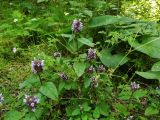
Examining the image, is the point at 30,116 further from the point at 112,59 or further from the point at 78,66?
the point at 112,59

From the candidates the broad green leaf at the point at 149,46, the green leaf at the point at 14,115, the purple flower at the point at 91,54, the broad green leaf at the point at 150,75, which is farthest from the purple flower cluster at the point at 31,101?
the broad green leaf at the point at 149,46

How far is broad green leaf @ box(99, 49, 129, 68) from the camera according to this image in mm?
3084

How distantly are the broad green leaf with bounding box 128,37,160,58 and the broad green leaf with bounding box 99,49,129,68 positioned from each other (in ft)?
0.45

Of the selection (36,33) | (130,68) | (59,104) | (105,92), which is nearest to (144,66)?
(130,68)

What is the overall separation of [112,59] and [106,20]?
0.48 metres

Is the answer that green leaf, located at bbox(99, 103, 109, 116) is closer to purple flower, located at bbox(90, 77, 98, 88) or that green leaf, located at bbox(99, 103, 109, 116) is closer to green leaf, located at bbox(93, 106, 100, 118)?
green leaf, located at bbox(93, 106, 100, 118)

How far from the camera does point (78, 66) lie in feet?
7.89

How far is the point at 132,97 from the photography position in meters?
2.59

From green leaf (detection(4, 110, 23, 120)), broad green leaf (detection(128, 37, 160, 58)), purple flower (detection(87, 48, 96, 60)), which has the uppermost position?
purple flower (detection(87, 48, 96, 60))

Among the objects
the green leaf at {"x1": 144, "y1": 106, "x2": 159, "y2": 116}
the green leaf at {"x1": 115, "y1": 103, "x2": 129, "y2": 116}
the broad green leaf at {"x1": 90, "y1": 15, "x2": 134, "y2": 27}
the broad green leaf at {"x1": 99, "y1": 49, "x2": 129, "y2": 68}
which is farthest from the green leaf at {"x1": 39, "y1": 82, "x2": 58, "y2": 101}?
the broad green leaf at {"x1": 90, "y1": 15, "x2": 134, "y2": 27}

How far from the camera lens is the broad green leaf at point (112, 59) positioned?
121 inches

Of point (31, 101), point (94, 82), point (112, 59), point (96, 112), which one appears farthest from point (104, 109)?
point (112, 59)

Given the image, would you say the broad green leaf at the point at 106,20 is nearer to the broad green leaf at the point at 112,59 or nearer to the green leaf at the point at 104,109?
the broad green leaf at the point at 112,59

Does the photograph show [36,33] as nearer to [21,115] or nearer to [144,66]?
[144,66]
